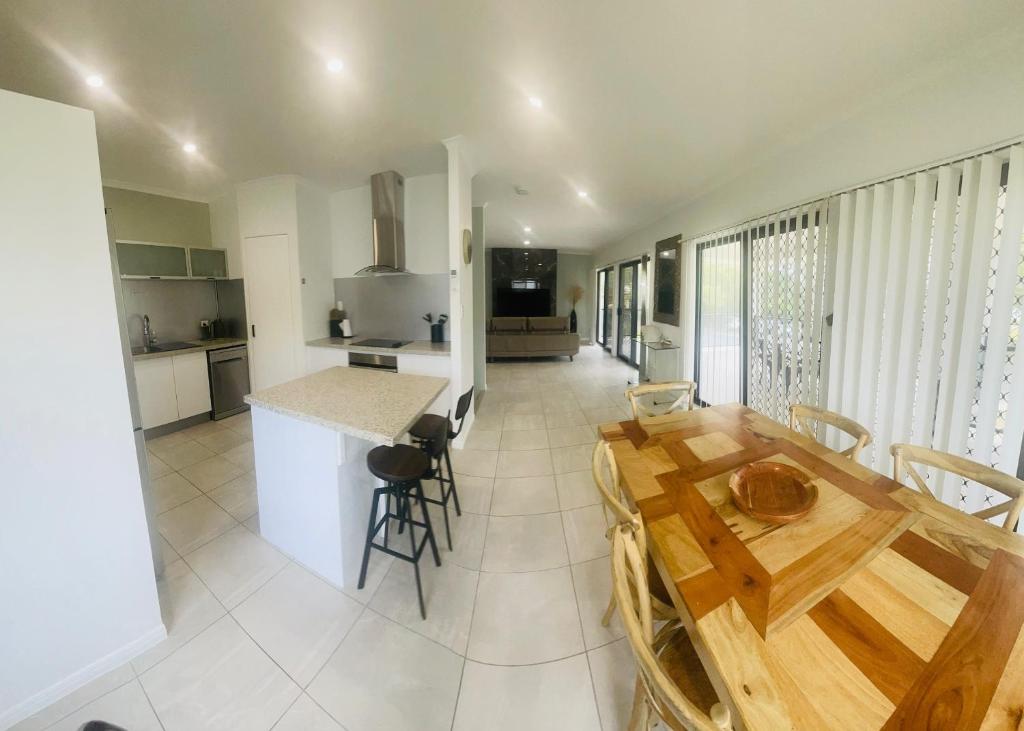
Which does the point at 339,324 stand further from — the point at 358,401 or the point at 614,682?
the point at 614,682

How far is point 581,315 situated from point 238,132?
323 inches

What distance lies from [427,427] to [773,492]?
1657mm

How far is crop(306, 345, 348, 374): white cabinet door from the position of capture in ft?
11.4

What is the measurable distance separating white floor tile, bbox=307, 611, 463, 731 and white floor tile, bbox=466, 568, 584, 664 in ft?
0.46

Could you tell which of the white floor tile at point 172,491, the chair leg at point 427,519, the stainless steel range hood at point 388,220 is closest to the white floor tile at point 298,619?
the chair leg at point 427,519

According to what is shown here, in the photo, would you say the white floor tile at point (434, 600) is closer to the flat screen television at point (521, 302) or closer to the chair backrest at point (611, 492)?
the chair backrest at point (611, 492)

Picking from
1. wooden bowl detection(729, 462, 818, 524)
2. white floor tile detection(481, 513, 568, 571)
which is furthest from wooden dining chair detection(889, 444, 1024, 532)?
white floor tile detection(481, 513, 568, 571)

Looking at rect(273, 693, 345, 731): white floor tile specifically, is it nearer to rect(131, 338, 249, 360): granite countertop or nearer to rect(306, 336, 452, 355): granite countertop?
rect(306, 336, 452, 355): granite countertop

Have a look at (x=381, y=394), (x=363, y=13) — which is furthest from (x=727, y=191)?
(x=381, y=394)

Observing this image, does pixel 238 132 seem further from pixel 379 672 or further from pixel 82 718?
pixel 379 672

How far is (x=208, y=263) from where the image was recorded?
3863mm

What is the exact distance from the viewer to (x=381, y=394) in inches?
73.6

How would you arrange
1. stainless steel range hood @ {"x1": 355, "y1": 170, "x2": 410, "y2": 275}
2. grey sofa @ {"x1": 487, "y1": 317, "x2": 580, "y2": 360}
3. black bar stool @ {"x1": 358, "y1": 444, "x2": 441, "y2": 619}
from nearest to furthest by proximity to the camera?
black bar stool @ {"x1": 358, "y1": 444, "x2": 441, "y2": 619} → stainless steel range hood @ {"x1": 355, "y1": 170, "x2": 410, "y2": 275} → grey sofa @ {"x1": 487, "y1": 317, "x2": 580, "y2": 360}

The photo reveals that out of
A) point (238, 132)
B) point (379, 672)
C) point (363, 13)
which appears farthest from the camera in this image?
point (238, 132)
